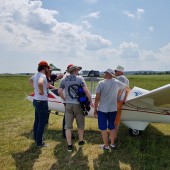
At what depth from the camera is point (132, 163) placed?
536 cm

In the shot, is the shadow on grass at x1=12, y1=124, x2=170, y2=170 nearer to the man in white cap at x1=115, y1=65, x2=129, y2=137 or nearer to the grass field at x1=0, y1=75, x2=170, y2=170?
the grass field at x1=0, y1=75, x2=170, y2=170

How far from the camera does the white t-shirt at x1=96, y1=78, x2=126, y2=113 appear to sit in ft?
19.2

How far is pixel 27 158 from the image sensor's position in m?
5.60

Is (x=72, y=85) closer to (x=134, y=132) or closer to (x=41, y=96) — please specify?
(x=41, y=96)

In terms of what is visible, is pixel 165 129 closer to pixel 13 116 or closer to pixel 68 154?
pixel 68 154

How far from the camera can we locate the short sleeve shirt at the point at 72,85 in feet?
19.1

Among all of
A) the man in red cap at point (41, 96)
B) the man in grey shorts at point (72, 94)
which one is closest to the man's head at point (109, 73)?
the man in grey shorts at point (72, 94)

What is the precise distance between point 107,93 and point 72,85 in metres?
0.76

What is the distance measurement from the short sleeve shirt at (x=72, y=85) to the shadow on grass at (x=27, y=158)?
134 centimetres

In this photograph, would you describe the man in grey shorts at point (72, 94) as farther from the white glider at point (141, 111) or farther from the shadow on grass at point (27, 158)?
the white glider at point (141, 111)

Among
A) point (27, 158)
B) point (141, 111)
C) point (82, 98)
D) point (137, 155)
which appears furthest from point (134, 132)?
point (27, 158)

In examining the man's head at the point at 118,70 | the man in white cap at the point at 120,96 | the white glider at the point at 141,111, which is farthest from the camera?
the man's head at the point at 118,70

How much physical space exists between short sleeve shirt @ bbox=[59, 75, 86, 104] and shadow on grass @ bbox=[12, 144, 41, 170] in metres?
1.34

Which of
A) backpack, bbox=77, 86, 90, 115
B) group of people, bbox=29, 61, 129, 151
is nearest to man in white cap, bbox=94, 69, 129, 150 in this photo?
A: group of people, bbox=29, 61, 129, 151
